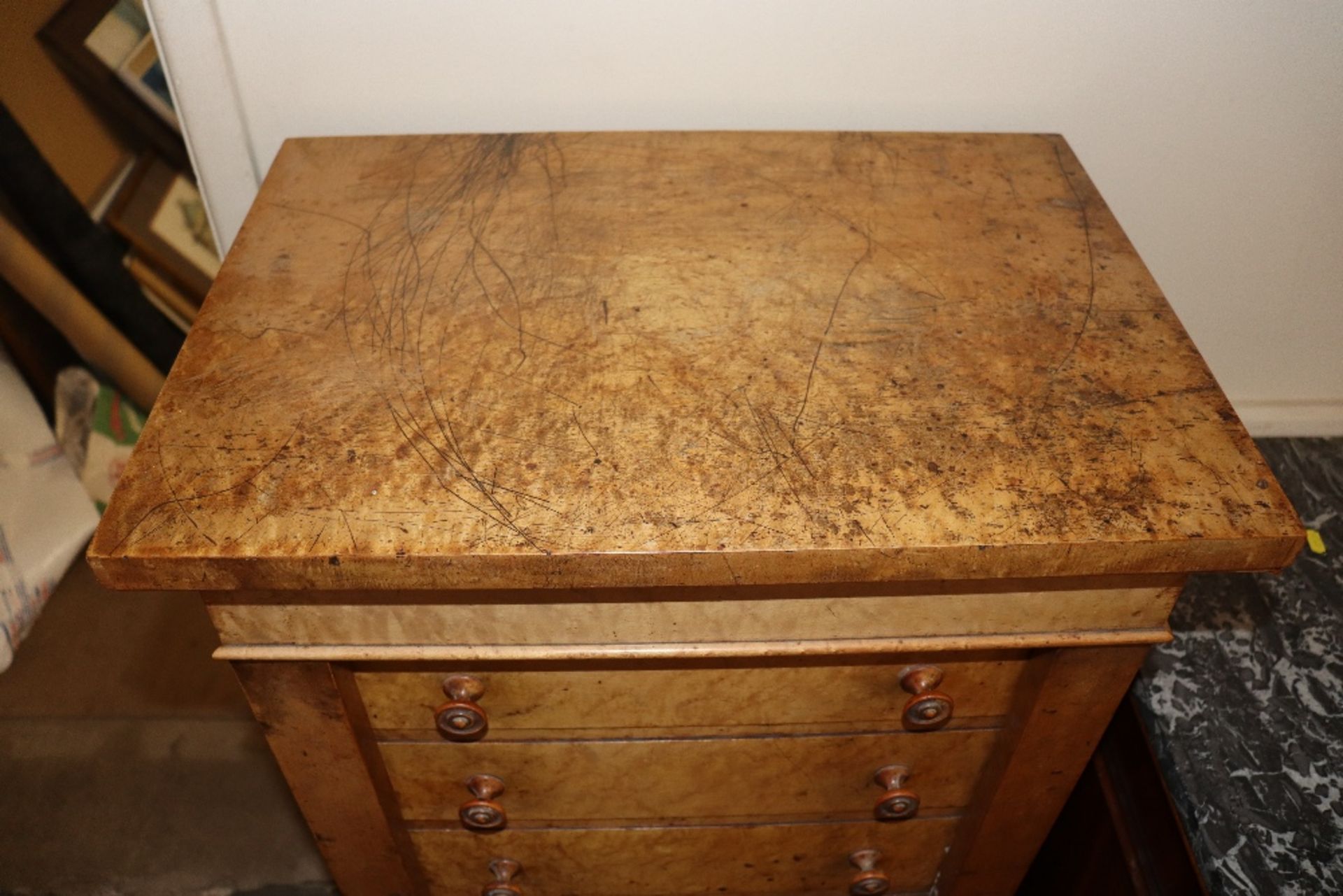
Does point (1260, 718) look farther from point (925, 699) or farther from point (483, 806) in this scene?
point (483, 806)

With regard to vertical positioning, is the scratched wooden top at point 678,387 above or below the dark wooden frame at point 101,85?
above

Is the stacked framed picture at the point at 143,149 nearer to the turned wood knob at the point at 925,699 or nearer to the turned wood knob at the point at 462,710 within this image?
the turned wood knob at the point at 462,710

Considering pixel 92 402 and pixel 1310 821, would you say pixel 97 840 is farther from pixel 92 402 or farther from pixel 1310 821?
pixel 1310 821

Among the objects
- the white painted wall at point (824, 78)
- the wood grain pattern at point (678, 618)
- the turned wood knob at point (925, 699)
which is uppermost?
A: the white painted wall at point (824, 78)

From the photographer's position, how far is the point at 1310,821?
1062 millimetres

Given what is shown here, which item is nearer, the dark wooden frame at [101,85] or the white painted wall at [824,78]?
the white painted wall at [824,78]

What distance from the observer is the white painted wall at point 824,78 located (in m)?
1.16

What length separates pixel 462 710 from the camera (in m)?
0.92

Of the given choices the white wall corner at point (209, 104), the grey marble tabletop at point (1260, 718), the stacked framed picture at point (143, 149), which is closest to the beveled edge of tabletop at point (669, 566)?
the grey marble tabletop at point (1260, 718)

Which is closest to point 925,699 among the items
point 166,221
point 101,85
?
point 166,221

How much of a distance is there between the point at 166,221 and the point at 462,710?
1.33 meters

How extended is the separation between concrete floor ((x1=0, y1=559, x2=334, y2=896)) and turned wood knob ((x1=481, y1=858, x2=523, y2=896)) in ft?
1.60

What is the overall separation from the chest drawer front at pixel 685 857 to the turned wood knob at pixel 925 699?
23 centimetres

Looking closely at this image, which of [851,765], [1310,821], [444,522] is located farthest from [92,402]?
[1310,821]
